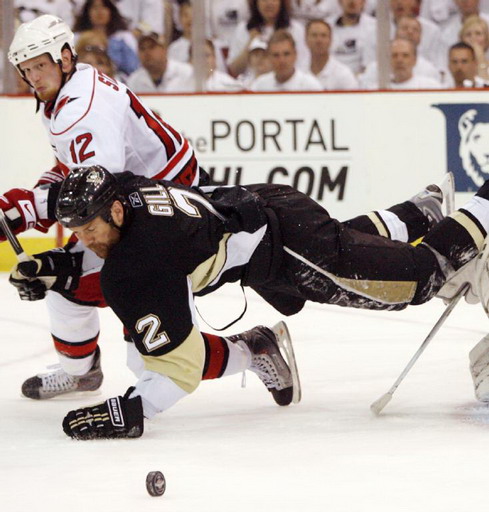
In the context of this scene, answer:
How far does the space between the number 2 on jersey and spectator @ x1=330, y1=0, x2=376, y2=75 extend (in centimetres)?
371

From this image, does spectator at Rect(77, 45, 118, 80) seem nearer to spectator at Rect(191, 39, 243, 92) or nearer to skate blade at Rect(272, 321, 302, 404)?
spectator at Rect(191, 39, 243, 92)

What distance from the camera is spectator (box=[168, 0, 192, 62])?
6254mm

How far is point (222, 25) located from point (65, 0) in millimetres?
841

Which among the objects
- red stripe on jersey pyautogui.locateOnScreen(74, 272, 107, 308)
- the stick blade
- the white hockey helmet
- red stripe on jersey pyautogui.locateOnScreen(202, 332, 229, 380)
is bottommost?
the stick blade

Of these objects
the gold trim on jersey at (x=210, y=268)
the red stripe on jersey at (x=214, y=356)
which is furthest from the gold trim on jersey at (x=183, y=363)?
the red stripe on jersey at (x=214, y=356)

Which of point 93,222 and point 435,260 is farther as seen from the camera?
point 435,260

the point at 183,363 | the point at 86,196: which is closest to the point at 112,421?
the point at 183,363

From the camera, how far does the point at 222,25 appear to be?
629 centimetres

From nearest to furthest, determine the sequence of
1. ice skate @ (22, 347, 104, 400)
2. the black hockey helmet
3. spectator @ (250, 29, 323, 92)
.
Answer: the black hockey helmet < ice skate @ (22, 347, 104, 400) < spectator @ (250, 29, 323, 92)

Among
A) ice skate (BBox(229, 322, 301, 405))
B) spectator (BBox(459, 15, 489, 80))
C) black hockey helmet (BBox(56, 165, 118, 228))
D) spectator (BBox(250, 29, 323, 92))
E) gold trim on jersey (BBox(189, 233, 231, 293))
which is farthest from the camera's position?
spectator (BBox(250, 29, 323, 92))

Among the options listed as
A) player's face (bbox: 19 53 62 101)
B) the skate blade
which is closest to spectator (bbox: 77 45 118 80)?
player's face (bbox: 19 53 62 101)

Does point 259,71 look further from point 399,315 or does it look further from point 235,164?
point 399,315

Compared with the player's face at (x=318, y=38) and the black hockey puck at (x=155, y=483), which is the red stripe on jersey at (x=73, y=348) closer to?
the black hockey puck at (x=155, y=483)

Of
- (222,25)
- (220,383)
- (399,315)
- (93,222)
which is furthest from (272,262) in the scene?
(222,25)
